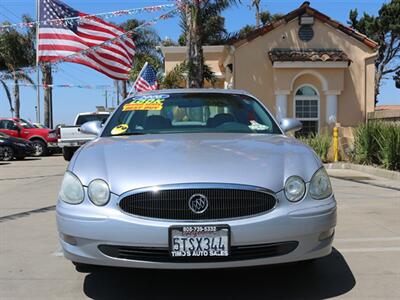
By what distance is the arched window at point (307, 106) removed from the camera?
2272cm

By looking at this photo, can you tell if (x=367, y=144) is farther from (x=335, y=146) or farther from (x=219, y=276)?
(x=219, y=276)

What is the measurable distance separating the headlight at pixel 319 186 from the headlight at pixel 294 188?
0.09 meters

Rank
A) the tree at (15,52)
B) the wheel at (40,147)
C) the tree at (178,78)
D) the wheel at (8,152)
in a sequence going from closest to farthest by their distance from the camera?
the wheel at (8,152), the tree at (178,78), the wheel at (40,147), the tree at (15,52)

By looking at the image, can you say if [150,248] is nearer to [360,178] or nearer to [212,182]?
[212,182]

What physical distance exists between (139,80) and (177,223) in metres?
19.2

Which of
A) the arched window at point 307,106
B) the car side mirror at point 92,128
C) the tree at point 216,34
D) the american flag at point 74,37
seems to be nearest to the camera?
the car side mirror at point 92,128

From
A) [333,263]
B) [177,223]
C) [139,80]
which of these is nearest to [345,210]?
[333,263]

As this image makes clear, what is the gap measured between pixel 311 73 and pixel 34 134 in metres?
12.5

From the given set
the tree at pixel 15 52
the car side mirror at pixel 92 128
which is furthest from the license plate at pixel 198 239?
the tree at pixel 15 52

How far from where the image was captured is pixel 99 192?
392cm

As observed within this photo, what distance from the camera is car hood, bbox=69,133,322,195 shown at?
3.86 meters

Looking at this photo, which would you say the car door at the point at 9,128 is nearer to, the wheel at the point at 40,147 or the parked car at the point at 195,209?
the wheel at the point at 40,147

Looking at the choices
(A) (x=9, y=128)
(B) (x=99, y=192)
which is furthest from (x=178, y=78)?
(B) (x=99, y=192)

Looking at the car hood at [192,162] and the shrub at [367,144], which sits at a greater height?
the car hood at [192,162]
